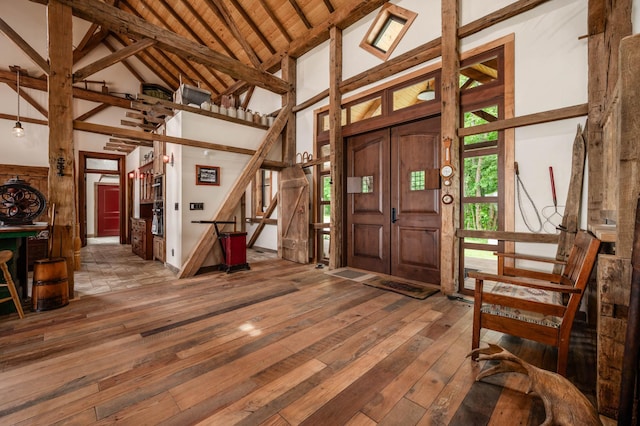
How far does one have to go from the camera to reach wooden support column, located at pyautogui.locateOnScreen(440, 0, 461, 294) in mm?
3453

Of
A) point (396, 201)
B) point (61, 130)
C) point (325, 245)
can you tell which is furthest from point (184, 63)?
point (396, 201)

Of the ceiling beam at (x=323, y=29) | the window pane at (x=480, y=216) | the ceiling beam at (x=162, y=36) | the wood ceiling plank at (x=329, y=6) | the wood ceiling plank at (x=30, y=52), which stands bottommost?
the window pane at (x=480, y=216)

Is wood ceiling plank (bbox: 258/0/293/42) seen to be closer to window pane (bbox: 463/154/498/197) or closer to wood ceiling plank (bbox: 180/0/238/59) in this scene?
wood ceiling plank (bbox: 180/0/238/59)

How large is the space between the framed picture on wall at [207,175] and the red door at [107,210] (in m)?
8.33

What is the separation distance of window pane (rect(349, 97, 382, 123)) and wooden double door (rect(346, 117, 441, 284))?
1.22 feet

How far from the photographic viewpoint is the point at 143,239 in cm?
612

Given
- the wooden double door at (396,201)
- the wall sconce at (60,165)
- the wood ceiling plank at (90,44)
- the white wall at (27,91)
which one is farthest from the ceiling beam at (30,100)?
the wooden double door at (396,201)

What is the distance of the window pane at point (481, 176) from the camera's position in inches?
136

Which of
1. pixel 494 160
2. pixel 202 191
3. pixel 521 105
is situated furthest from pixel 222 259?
pixel 521 105

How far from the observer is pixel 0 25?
3.57m

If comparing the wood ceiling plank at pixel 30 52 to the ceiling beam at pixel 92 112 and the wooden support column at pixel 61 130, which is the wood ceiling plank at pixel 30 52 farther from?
the ceiling beam at pixel 92 112

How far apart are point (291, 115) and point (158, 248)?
403 cm

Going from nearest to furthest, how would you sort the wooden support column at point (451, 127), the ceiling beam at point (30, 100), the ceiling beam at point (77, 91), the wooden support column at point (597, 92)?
the wooden support column at point (597, 92)
the wooden support column at point (451, 127)
the ceiling beam at point (77, 91)
the ceiling beam at point (30, 100)

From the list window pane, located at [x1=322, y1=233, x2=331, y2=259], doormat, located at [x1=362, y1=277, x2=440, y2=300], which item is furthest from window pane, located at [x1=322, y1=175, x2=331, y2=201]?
doormat, located at [x1=362, y1=277, x2=440, y2=300]
